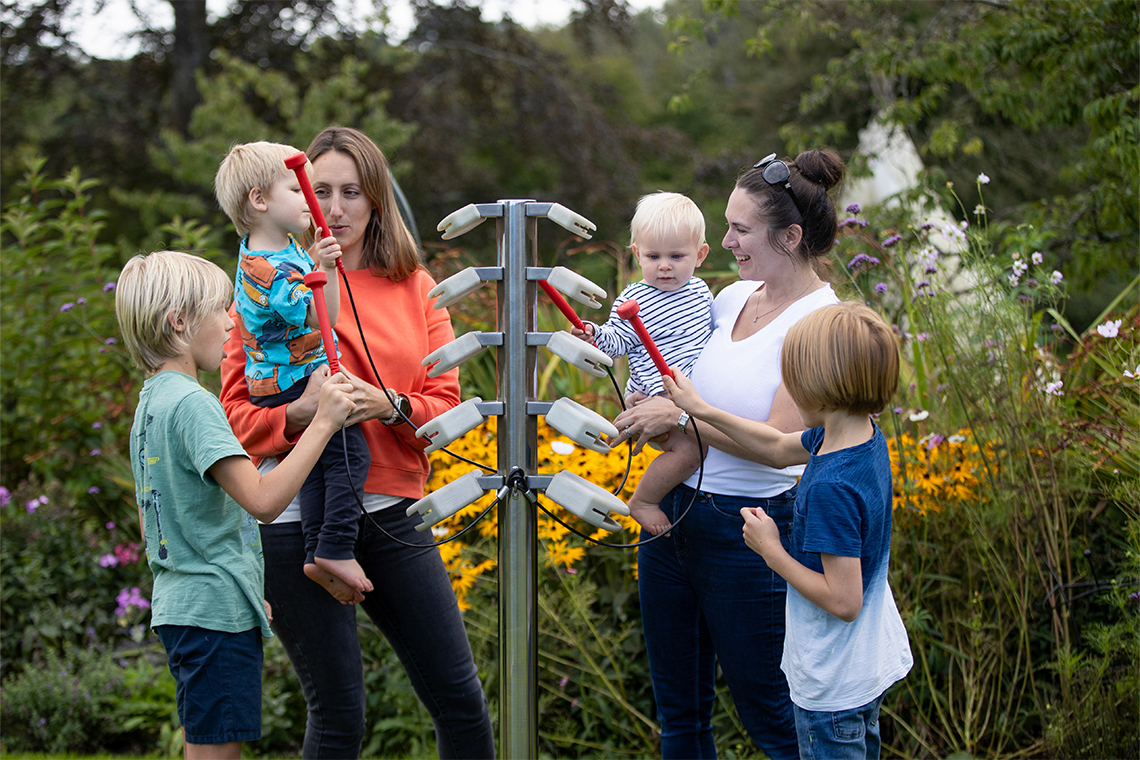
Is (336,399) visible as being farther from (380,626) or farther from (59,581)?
(59,581)

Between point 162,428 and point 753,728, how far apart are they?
143 cm

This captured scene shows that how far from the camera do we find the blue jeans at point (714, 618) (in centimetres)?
197

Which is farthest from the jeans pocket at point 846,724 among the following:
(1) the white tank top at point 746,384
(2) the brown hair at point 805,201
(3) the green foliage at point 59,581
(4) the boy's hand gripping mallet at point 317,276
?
(3) the green foliage at point 59,581

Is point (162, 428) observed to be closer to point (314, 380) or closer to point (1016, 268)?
point (314, 380)

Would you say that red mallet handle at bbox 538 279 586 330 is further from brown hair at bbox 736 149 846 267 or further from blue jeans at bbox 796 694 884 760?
blue jeans at bbox 796 694 884 760

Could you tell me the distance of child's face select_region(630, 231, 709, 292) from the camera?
212 cm

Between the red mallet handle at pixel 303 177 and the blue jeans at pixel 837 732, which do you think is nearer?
the red mallet handle at pixel 303 177

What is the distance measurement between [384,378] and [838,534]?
3.53 feet

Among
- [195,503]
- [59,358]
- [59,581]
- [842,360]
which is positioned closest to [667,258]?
[842,360]

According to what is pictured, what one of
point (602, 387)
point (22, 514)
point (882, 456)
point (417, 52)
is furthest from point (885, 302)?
point (417, 52)

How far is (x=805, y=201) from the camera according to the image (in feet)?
6.49

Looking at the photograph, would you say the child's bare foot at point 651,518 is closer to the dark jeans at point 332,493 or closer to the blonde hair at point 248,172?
the dark jeans at point 332,493

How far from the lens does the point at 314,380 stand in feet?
6.51

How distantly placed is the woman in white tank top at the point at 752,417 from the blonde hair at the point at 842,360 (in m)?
0.18
